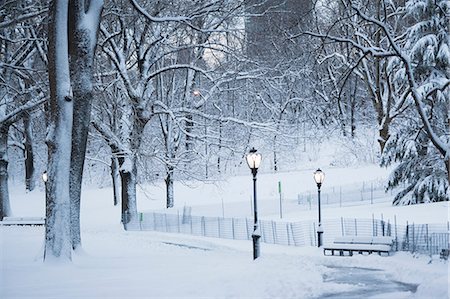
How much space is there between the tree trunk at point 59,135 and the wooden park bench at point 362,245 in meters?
10.1

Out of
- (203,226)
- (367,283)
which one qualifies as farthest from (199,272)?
(203,226)

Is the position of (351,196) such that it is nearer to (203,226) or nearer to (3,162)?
(203,226)

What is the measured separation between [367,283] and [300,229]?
14054 mm

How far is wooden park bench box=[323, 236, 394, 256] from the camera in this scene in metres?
18.2

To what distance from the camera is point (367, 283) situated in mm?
11688

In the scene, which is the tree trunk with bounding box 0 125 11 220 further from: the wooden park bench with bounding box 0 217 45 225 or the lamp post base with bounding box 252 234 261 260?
the lamp post base with bounding box 252 234 261 260

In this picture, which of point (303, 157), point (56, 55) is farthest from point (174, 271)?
point (303, 157)

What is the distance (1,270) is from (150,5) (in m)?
14.4

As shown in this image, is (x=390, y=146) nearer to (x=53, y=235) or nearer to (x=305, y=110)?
→ (x=53, y=235)

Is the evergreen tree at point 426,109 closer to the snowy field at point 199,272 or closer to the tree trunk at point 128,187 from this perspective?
the snowy field at point 199,272

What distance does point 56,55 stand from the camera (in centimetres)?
1280

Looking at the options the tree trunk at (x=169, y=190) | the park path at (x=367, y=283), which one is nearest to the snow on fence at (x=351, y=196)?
the tree trunk at (x=169, y=190)

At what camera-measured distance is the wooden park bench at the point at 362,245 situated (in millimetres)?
18250

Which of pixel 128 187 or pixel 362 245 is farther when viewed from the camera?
pixel 128 187
